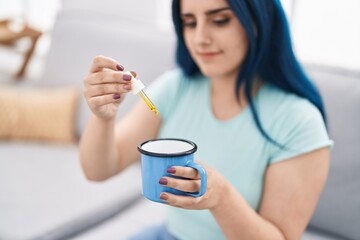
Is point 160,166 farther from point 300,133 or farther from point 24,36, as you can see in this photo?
point 24,36

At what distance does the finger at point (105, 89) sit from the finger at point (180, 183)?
6.6 inches

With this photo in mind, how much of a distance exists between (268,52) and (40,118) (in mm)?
1143

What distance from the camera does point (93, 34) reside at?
1884 mm

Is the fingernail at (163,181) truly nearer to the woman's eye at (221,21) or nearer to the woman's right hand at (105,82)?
the woman's right hand at (105,82)

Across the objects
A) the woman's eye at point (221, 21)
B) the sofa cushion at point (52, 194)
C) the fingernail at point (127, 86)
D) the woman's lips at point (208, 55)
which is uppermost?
the woman's eye at point (221, 21)

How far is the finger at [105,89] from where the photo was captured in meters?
0.76

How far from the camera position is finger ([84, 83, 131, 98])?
0.76 m

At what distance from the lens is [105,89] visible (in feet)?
2.57

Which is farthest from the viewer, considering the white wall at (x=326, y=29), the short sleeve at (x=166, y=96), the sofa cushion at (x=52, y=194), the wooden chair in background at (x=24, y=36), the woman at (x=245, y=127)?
the wooden chair in background at (x=24, y=36)

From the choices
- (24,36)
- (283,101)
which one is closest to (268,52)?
(283,101)

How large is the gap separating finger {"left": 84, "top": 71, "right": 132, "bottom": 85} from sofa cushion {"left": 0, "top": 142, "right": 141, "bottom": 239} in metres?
0.69

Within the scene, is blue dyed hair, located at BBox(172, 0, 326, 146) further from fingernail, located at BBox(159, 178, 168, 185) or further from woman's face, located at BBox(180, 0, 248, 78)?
Result: fingernail, located at BBox(159, 178, 168, 185)

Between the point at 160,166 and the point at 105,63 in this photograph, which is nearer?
the point at 160,166

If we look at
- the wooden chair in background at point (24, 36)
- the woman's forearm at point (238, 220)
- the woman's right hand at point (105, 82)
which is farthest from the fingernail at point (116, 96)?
the wooden chair in background at point (24, 36)
